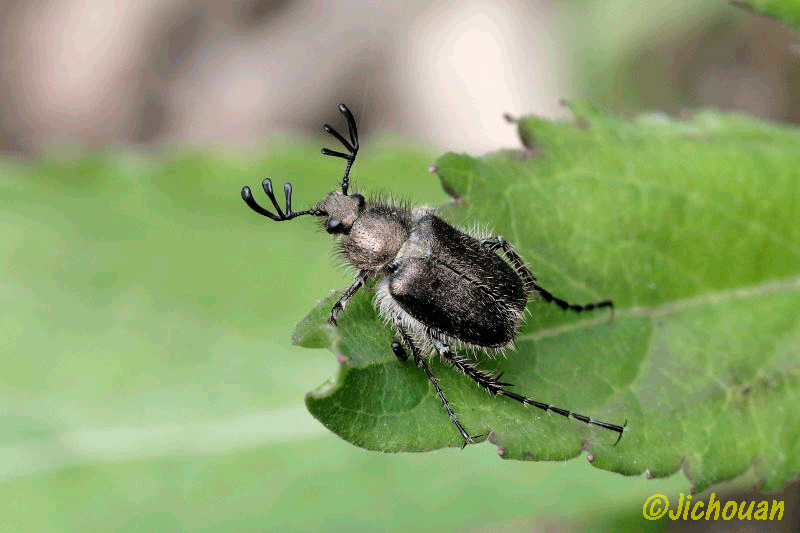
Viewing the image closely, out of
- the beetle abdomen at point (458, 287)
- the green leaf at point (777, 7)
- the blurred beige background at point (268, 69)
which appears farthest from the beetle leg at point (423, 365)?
the blurred beige background at point (268, 69)

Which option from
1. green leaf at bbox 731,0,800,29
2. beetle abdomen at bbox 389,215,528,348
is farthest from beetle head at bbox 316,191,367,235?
green leaf at bbox 731,0,800,29

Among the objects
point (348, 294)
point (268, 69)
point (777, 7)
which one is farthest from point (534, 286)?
point (268, 69)

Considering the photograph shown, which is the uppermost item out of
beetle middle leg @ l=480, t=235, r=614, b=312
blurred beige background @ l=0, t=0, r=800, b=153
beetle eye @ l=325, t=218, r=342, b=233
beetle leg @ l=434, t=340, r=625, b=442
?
blurred beige background @ l=0, t=0, r=800, b=153

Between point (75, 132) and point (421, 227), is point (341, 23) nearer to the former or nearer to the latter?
point (75, 132)

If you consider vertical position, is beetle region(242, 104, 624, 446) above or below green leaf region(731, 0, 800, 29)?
below

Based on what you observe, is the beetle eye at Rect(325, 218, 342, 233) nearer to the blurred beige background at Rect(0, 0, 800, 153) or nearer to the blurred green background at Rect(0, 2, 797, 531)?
the blurred green background at Rect(0, 2, 797, 531)

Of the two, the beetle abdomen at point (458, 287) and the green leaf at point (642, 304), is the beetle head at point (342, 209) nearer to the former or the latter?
the beetle abdomen at point (458, 287)
